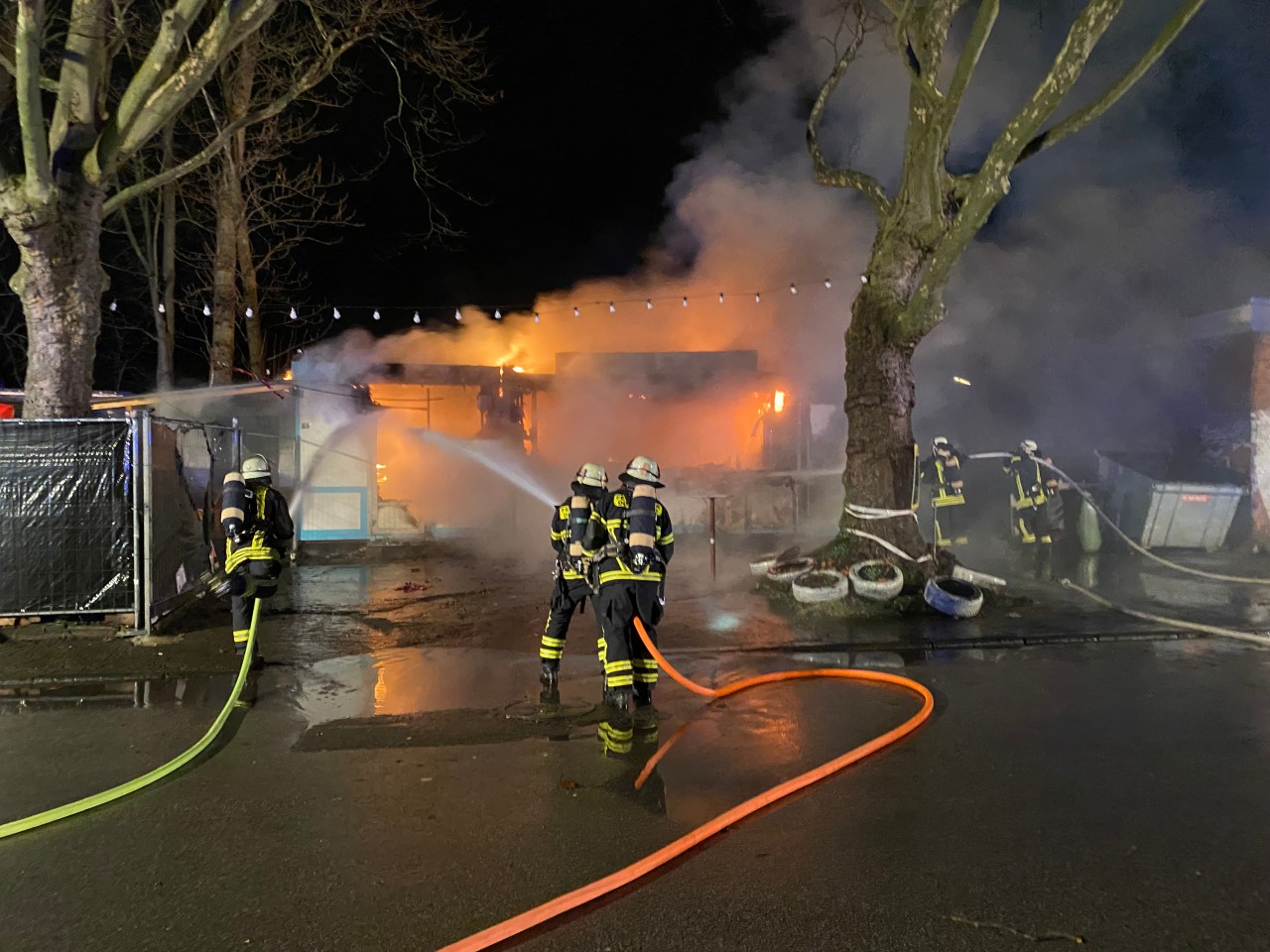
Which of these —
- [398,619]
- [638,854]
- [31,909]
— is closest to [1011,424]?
[398,619]

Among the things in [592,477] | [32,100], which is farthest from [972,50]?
[32,100]

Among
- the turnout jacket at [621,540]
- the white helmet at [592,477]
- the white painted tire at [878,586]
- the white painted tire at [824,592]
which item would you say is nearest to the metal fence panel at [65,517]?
the white helmet at [592,477]

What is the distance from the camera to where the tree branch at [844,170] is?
352 inches

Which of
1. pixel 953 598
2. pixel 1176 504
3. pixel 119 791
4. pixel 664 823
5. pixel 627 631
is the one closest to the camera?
pixel 664 823

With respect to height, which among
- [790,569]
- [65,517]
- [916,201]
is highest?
[916,201]

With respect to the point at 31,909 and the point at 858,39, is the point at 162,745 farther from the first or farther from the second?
the point at 858,39

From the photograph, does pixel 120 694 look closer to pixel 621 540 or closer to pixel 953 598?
pixel 621 540

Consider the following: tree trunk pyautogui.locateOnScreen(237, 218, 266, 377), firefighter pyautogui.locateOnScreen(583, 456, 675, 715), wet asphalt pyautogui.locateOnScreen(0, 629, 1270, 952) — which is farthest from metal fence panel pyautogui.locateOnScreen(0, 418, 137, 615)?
tree trunk pyautogui.locateOnScreen(237, 218, 266, 377)

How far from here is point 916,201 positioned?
8320mm

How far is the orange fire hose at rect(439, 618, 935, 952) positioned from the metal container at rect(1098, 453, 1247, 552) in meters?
8.83

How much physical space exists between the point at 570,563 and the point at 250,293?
50.4 ft

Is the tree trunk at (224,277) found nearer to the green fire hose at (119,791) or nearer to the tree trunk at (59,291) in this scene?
the tree trunk at (59,291)

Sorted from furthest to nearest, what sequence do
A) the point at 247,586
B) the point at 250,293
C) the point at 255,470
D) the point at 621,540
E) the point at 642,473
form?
the point at 250,293 < the point at 255,470 < the point at 247,586 < the point at 642,473 < the point at 621,540

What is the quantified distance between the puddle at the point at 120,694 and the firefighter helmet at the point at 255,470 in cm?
151
